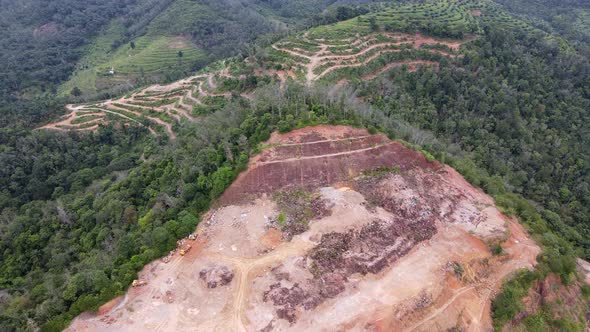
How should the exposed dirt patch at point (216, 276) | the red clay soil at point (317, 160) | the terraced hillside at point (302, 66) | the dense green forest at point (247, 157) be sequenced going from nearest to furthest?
the exposed dirt patch at point (216, 276)
the dense green forest at point (247, 157)
the red clay soil at point (317, 160)
the terraced hillside at point (302, 66)

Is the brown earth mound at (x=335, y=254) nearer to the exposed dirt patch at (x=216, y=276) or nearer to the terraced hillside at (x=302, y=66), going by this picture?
the exposed dirt patch at (x=216, y=276)

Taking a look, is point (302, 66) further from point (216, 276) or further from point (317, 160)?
point (216, 276)

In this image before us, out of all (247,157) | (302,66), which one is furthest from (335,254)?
(302,66)

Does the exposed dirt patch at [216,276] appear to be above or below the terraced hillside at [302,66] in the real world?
below

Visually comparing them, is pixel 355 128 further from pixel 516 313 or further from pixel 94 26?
pixel 94 26

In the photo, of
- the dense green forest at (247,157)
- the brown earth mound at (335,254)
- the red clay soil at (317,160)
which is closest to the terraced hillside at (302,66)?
the dense green forest at (247,157)

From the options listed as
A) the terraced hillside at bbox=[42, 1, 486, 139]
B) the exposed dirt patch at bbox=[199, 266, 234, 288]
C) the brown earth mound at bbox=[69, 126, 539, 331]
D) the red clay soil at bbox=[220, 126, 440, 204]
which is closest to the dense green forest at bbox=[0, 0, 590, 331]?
the red clay soil at bbox=[220, 126, 440, 204]

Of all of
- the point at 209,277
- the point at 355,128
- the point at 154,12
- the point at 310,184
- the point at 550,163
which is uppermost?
the point at 154,12

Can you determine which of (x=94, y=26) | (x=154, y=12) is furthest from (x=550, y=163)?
(x=94, y=26)
